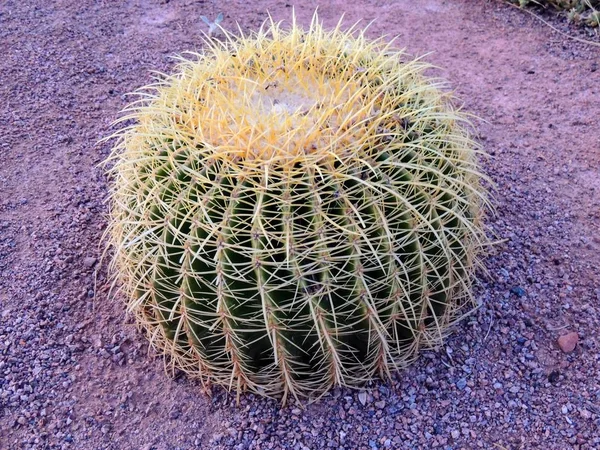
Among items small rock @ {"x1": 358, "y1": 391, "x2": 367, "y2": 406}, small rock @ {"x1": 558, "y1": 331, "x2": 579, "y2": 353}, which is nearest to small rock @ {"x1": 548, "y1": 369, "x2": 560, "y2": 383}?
small rock @ {"x1": 558, "y1": 331, "x2": 579, "y2": 353}

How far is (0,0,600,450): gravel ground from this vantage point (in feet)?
7.41

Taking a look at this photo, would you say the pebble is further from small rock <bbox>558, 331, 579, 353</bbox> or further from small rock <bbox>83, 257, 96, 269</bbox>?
small rock <bbox>83, 257, 96, 269</bbox>

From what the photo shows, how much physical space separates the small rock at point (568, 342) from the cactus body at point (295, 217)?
1.69 feet

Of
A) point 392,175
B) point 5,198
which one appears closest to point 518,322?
point 392,175

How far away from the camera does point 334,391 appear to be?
2312 millimetres

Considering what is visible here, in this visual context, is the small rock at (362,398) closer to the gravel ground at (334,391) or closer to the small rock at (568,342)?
the gravel ground at (334,391)

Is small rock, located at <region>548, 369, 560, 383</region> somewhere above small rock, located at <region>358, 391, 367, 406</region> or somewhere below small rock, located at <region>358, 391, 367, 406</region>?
above

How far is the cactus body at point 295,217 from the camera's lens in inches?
72.3

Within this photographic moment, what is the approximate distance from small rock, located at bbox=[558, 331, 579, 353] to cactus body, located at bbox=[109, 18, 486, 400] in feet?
1.69

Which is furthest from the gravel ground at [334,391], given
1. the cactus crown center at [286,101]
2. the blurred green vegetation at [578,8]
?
the cactus crown center at [286,101]

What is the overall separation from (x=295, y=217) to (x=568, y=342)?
1397 millimetres

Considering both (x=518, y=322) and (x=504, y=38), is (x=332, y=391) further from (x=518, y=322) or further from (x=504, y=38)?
(x=504, y=38)

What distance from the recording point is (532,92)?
167 inches

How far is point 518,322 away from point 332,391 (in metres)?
0.87
